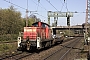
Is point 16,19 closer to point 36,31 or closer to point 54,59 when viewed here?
point 36,31

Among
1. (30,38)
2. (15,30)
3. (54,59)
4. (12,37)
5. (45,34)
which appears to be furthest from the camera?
(15,30)

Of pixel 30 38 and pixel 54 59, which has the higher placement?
pixel 30 38

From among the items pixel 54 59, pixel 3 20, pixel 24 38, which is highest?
pixel 3 20

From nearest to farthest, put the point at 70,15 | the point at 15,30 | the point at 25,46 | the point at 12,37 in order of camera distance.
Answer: the point at 25,46
the point at 12,37
the point at 15,30
the point at 70,15

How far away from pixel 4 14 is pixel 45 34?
30465mm

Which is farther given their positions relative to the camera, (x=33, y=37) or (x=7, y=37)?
(x=7, y=37)

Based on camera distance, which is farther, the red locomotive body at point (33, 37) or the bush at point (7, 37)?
the bush at point (7, 37)

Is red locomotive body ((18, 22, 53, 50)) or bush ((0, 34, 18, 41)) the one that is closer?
red locomotive body ((18, 22, 53, 50))

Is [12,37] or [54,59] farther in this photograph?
[12,37]

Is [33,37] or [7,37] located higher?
[33,37]

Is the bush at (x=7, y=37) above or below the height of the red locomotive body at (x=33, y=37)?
below

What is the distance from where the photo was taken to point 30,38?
21703 millimetres

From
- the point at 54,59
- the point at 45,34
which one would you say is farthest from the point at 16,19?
the point at 54,59

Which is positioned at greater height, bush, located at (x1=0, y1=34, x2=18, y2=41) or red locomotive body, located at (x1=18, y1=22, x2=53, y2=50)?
red locomotive body, located at (x1=18, y1=22, x2=53, y2=50)
